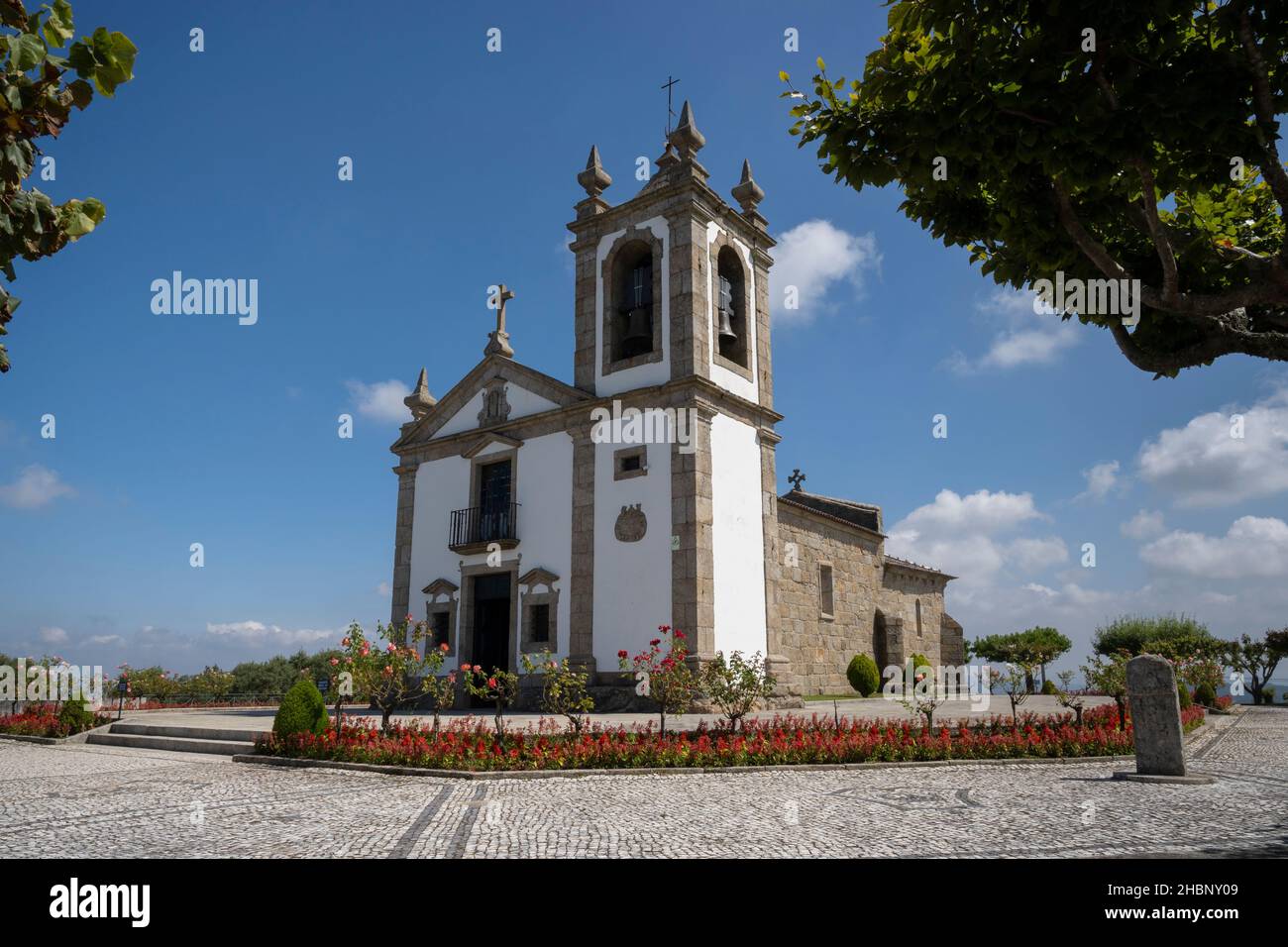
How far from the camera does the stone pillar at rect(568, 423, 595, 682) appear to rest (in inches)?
731

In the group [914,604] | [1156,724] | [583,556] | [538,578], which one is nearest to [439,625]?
[538,578]

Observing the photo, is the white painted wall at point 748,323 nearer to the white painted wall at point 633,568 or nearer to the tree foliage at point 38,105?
the white painted wall at point 633,568

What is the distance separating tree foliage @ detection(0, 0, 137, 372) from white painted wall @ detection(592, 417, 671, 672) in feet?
49.5

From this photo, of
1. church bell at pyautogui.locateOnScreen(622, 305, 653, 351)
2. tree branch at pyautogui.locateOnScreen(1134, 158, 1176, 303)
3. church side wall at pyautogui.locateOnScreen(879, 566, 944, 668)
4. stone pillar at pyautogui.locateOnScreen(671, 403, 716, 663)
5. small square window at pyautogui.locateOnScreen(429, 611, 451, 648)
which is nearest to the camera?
tree branch at pyautogui.locateOnScreen(1134, 158, 1176, 303)

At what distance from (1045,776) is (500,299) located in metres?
18.2

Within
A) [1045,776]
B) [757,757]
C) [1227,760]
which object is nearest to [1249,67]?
[1045,776]

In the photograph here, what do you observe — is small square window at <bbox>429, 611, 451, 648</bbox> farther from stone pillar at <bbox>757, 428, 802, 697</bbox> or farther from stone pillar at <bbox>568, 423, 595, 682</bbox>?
stone pillar at <bbox>757, 428, 802, 697</bbox>

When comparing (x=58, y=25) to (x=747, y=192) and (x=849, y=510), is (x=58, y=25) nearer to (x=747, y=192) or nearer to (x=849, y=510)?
(x=747, y=192)

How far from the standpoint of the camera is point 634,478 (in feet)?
61.9

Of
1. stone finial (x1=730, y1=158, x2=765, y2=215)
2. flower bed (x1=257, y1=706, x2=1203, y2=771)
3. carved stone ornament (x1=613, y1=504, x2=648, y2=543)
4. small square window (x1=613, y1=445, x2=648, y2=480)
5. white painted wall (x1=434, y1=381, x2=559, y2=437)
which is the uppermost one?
stone finial (x1=730, y1=158, x2=765, y2=215)

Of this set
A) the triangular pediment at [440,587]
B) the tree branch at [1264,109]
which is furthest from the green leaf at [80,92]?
the triangular pediment at [440,587]

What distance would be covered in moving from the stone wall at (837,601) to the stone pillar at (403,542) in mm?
10364

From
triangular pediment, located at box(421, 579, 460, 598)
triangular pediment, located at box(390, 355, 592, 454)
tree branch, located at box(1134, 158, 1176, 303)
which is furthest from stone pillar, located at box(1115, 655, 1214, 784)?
triangular pediment, located at box(421, 579, 460, 598)

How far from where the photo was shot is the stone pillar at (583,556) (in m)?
18.6
